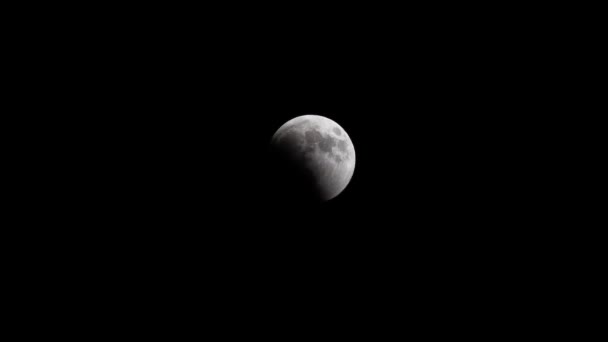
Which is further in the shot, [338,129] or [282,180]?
[338,129]

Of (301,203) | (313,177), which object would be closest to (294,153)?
(313,177)

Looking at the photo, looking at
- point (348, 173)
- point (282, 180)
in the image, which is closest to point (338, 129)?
point (348, 173)

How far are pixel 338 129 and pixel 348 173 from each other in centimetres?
47

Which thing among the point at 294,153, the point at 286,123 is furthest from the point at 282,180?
the point at 286,123

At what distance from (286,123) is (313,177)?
734 mm

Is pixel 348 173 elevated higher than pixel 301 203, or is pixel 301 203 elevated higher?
pixel 348 173

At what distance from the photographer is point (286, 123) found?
3842mm

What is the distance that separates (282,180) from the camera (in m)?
3.52

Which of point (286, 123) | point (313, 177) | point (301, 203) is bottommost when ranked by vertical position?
point (301, 203)

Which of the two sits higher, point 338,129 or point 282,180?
point 338,129

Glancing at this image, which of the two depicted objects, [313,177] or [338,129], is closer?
[313,177]

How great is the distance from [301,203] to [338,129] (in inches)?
34.2

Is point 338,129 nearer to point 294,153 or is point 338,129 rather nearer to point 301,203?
point 294,153

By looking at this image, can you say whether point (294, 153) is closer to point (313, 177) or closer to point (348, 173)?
point (313, 177)
